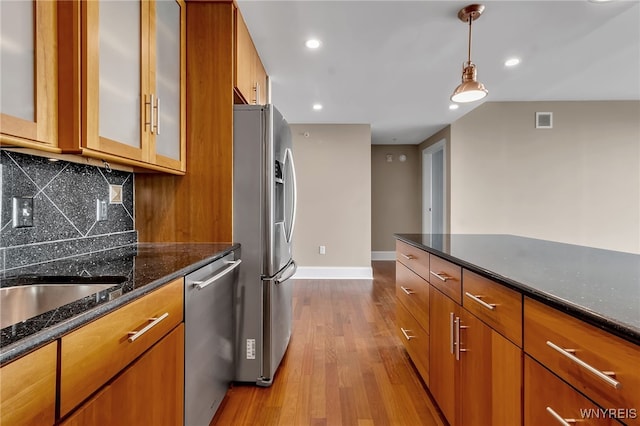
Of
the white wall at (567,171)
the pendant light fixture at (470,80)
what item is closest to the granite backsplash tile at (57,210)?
the pendant light fixture at (470,80)

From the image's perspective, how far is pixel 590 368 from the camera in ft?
2.30

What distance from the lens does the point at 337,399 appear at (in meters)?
1.90

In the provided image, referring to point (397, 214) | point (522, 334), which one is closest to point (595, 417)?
point (522, 334)

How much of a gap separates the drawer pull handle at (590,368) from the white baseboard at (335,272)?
4.31 m

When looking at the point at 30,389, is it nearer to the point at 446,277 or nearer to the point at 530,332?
the point at 530,332

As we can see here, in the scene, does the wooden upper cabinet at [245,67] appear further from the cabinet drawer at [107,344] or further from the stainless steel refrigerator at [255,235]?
the cabinet drawer at [107,344]

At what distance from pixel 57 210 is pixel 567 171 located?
18.5ft

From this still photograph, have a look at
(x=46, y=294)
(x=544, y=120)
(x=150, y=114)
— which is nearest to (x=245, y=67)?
(x=150, y=114)

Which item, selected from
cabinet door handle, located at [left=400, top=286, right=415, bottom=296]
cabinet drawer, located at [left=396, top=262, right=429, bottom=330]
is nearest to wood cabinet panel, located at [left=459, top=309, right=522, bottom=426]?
cabinet drawer, located at [left=396, top=262, right=429, bottom=330]

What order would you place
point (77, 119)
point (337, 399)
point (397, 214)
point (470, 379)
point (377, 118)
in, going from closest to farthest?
point (77, 119)
point (470, 379)
point (337, 399)
point (377, 118)
point (397, 214)

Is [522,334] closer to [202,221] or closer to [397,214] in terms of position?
[202,221]

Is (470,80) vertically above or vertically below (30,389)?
above

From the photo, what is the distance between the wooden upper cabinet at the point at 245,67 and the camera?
2.09 m

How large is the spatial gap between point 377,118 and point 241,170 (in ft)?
11.1
